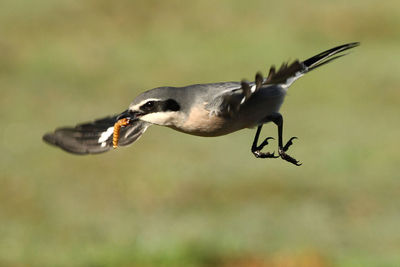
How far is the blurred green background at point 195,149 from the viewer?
1398 cm

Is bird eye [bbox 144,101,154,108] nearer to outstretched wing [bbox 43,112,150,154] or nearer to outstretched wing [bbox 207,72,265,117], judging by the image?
outstretched wing [bbox 207,72,265,117]

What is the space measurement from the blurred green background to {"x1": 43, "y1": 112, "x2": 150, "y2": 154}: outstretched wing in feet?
16.0

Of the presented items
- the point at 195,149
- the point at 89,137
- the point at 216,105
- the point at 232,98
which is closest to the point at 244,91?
the point at 232,98

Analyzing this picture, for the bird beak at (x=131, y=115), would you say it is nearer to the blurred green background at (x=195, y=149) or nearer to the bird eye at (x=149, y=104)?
the bird eye at (x=149, y=104)

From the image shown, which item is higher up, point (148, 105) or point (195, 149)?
point (195, 149)

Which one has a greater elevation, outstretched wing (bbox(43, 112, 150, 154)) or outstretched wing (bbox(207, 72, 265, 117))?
outstretched wing (bbox(43, 112, 150, 154))

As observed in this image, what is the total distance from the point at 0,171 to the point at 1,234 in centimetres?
309

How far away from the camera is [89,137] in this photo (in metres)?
7.14

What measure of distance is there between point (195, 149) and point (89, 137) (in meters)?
12.2

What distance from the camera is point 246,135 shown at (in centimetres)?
2030

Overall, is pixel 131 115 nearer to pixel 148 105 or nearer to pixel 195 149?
pixel 148 105

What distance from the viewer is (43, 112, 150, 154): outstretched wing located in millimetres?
6872

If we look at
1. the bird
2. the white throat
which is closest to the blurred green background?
the bird

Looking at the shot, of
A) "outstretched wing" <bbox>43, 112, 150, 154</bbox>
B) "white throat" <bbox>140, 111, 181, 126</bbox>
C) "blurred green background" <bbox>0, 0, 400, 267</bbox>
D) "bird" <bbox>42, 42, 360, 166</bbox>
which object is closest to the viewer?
"bird" <bbox>42, 42, 360, 166</bbox>
